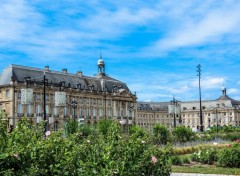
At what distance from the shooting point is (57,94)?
2855cm

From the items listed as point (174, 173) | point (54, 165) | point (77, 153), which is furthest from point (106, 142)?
point (174, 173)

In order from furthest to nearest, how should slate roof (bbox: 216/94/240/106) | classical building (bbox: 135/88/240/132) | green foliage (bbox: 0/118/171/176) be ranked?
slate roof (bbox: 216/94/240/106)
classical building (bbox: 135/88/240/132)
green foliage (bbox: 0/118/171/176)

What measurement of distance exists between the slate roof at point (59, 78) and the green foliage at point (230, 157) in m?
47.1

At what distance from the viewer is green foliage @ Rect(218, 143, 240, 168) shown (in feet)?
54.7

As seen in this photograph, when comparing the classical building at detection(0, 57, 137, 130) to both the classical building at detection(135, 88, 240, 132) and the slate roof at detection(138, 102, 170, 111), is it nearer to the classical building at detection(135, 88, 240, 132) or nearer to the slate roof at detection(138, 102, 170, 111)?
the slate roof at detection(138, 102, 170, 111)

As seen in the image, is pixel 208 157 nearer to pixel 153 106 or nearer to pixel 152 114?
pixel 152 114

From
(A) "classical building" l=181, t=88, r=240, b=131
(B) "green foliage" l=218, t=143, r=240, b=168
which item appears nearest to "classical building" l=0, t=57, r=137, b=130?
(B) "green foliage" l=218, t=143, r=240, b=168

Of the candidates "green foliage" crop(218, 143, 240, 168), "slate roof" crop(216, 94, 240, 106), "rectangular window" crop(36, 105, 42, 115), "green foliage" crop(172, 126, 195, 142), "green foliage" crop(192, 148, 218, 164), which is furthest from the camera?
"slate roof" crop(216, 94, 240, 106)

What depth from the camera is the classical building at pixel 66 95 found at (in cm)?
5947

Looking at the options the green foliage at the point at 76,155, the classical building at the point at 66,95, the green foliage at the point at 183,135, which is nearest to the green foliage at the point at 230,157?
the green foliage at the point at 76,155

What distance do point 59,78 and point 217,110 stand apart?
253 feet

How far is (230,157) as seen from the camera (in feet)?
54.9

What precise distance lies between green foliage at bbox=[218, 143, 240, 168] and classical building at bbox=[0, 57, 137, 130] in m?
30.7

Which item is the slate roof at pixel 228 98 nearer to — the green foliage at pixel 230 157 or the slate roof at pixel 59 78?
the slate roof at pixel 59 78
